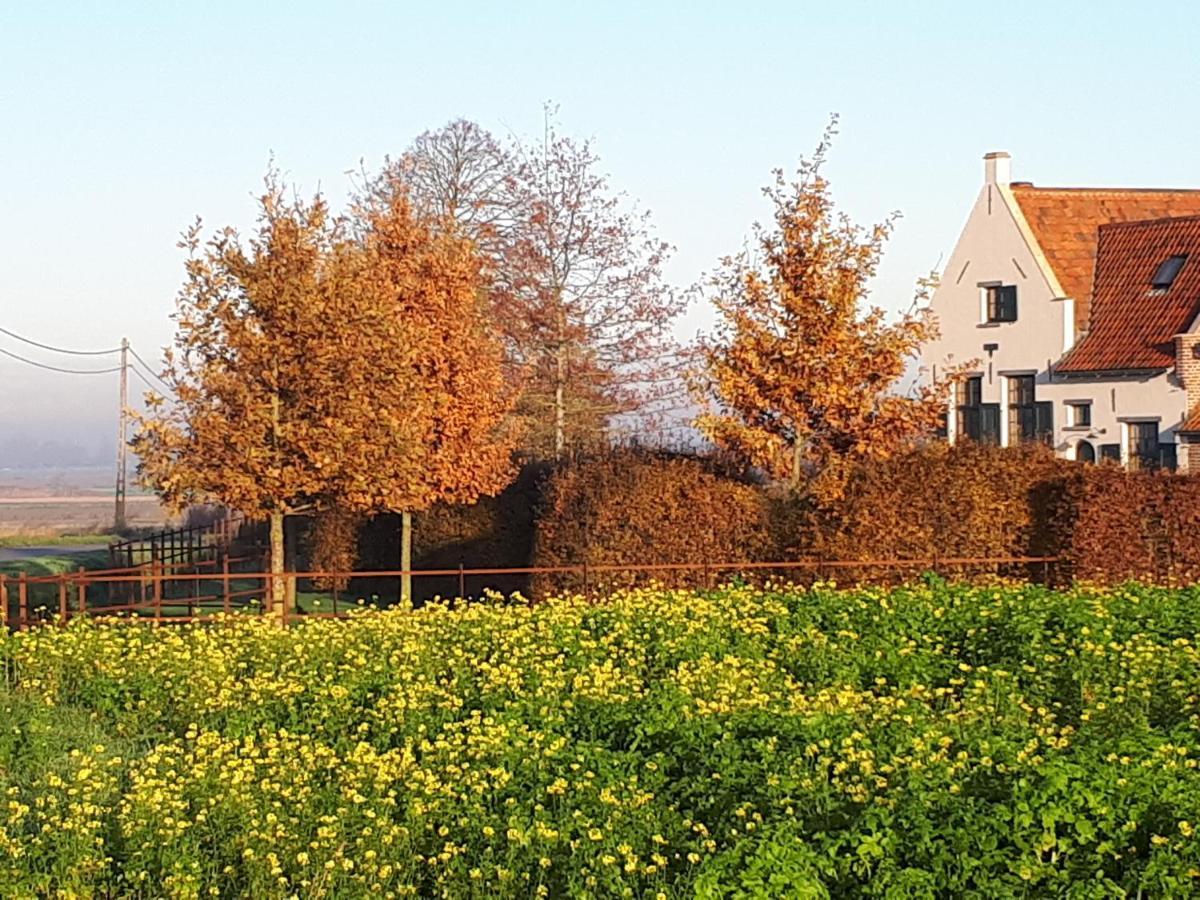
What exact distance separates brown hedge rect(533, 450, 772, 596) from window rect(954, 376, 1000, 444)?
24778 millimetres

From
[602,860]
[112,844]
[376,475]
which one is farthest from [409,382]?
[602,860]

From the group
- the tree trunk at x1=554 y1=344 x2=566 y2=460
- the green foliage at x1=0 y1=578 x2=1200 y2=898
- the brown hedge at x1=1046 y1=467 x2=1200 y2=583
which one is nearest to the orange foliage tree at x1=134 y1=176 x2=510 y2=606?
the green foliage at x1=0 y1=578 x2=1200 y2=898

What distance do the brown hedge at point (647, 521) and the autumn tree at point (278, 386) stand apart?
10.6 ft

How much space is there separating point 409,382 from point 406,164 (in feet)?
79.5

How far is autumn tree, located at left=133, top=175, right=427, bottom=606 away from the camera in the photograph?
27.0 meters

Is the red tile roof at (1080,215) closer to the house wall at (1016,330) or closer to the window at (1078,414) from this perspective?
the house wall at (1016,330)

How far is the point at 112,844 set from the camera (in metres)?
11.9

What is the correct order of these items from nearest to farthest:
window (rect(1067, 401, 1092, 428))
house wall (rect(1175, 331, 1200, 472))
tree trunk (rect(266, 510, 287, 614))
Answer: tree trunk (rect(266, 510, 287, 614)), house wall (rect(1175, 331, 1200, 472)), window (rect(1067, 401, 1092, 428))

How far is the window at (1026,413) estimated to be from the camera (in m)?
48.2

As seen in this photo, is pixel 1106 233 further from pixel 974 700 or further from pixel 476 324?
pixel 974 700

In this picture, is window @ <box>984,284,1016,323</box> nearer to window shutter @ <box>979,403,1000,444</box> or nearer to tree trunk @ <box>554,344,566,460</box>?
window shutter @ <box>979,403,1000,444</box>

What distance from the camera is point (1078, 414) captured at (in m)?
47.8

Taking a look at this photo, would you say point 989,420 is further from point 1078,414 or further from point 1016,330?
point 1078,414

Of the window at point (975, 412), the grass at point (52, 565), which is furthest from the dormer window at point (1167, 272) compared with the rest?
the grass at point (52, 565)
